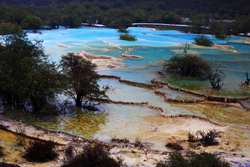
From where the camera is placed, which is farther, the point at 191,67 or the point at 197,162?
the point at 191,67

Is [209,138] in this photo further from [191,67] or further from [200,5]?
[200,5]

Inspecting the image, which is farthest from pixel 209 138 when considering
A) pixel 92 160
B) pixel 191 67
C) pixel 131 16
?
pixel 131 16

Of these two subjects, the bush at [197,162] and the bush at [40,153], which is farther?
the bush at [40,153]

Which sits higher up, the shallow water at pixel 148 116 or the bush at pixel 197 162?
the bush at pixel 197 162

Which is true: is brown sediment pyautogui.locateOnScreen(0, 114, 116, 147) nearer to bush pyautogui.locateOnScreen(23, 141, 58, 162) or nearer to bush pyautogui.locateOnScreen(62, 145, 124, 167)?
bush pyautogui.locateOnScreen(23, 141, 58, 162)

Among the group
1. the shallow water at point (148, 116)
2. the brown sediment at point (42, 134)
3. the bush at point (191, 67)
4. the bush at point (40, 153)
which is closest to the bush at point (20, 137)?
the brown sediment at point (42, 134)

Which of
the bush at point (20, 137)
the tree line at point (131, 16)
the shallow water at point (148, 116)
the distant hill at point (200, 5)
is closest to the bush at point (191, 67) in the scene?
the shallow water at point (148, 116)

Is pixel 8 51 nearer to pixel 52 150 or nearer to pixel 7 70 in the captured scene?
pixel 7 70

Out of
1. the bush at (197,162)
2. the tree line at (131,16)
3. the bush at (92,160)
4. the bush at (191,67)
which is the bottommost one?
the bush at (92,160)

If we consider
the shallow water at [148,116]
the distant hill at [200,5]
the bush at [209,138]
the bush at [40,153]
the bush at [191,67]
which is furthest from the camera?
the distant hill at [200,5]

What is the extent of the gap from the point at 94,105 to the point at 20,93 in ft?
9.22

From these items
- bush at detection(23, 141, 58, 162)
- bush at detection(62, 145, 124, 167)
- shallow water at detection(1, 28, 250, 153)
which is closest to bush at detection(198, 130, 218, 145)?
shallow water at detection(1, 28, 250, 153)

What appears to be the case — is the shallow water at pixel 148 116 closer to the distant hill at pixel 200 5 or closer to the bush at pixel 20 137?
the bush at pixel 20 137

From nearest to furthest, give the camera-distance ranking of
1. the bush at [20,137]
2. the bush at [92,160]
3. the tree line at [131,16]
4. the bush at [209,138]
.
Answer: the bush at [92,160] → the bush at [20,137] → the bush at [209,138] → the tree line at [131,16]
